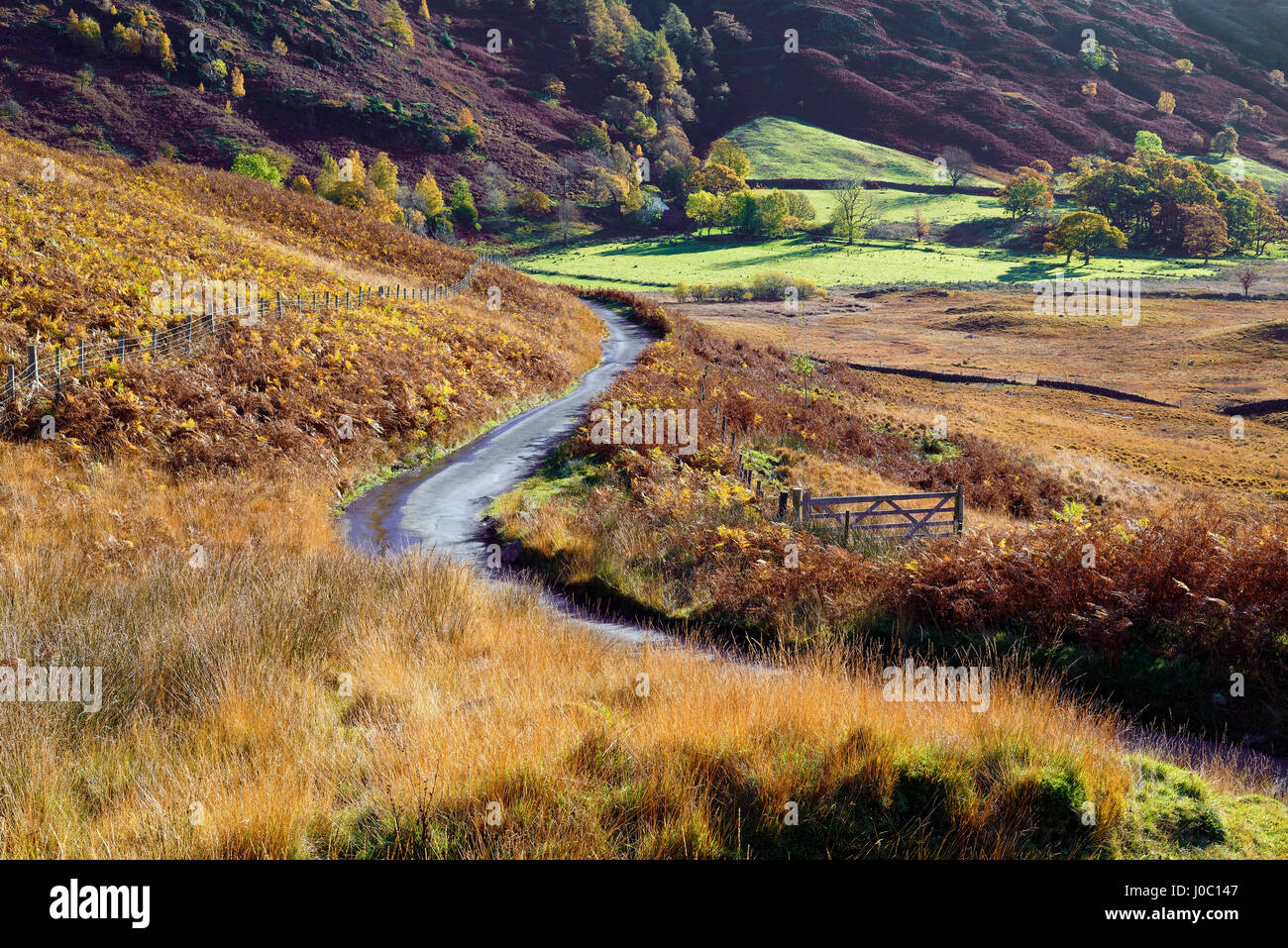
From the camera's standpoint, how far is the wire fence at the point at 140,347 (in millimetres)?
17016

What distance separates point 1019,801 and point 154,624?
21.5ft

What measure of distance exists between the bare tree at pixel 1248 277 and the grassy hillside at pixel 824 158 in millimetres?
63307

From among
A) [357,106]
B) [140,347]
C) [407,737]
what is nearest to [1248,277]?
[140,347]

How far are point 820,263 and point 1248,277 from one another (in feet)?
164

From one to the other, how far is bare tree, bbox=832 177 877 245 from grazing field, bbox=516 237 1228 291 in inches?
147

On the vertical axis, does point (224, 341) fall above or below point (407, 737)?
above

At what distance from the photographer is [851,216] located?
12619 centimetres

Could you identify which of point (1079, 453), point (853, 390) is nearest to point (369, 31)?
point (853, 390)

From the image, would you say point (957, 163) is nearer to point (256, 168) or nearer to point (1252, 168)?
point (1252, 168)

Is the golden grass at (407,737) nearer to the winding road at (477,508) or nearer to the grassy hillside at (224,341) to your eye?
the winding road at (477,508)

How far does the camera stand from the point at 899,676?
22.8ft
